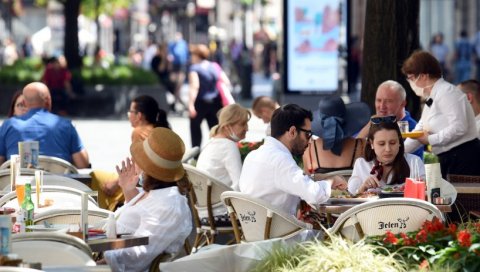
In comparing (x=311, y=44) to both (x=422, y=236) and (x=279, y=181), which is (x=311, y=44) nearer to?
(x=279, y=181)

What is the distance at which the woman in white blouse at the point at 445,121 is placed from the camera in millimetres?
11180

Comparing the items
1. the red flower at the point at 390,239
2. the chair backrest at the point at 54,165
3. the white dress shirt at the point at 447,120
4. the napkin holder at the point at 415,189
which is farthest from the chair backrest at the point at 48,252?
the white dress shirt at the point at 447,120

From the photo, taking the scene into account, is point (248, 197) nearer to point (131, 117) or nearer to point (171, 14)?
point (131, 117)

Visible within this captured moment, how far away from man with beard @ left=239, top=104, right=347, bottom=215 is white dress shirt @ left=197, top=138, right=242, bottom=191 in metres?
2.28

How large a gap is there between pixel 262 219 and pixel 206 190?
2289 millimetres

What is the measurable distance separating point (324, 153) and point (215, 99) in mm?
8625

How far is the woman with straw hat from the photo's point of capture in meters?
8.00

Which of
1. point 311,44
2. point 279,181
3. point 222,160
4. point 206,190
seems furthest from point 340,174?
point 311,44

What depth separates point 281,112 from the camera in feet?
29.6

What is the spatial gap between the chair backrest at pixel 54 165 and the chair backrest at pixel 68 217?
126 inches

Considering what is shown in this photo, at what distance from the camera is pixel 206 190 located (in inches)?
440

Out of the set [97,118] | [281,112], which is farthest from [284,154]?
[97,118]

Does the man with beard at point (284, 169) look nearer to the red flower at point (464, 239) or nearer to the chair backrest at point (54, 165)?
the red flower at point (464, 239)

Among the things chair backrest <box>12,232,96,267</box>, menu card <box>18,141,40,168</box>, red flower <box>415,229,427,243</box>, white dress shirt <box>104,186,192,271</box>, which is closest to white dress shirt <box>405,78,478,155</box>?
menu card <box>18,141,40,168</box>
